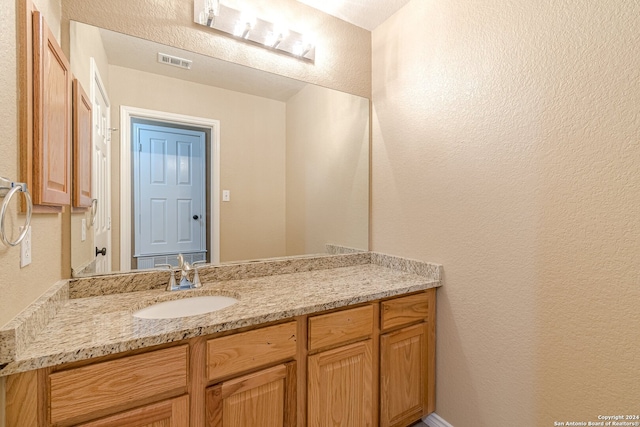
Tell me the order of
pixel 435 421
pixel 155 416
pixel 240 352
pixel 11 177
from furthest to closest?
pixel 435 421 < pixel 240 352 < pixel 155 416 < pixel 11 177

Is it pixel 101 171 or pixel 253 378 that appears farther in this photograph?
pixel 101 171

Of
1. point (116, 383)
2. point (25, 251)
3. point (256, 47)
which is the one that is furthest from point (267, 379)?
point (256, 47)

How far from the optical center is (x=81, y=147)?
1.19m

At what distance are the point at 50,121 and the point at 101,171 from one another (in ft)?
1.31

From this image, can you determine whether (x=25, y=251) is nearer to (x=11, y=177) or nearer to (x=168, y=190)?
(x=11, y=177)

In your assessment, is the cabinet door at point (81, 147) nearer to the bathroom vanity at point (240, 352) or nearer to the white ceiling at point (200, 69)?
the white ceiling at point (200, 69)

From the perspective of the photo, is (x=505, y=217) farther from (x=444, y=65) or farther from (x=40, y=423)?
(x=40, y=423)

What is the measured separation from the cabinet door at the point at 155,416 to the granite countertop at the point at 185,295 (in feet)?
0.67

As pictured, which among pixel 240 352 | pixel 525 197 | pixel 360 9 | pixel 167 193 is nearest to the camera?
pixel 240 352

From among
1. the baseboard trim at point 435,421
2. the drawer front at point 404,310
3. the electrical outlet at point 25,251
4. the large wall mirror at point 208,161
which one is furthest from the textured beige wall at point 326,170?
the electrical outlet at point 25,251

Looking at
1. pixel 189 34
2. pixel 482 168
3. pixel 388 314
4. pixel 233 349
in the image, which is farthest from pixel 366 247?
pixel 189 34

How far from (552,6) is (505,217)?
0.83 metres

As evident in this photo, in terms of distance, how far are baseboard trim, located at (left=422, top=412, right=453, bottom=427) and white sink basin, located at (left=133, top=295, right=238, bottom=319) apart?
1.24m

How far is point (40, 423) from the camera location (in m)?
0.76
